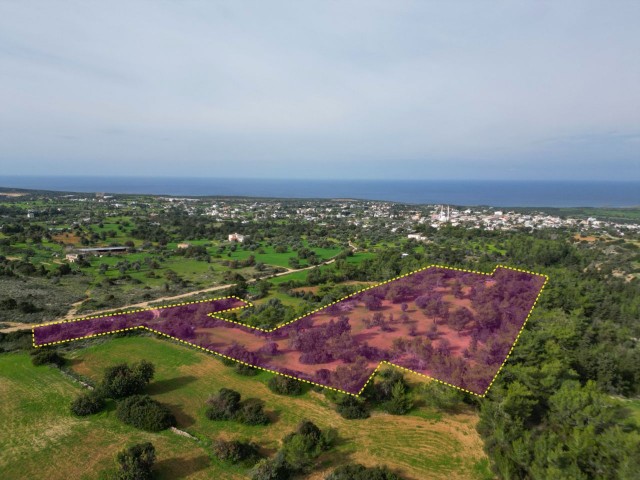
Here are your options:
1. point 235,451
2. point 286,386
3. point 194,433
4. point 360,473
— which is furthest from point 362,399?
point 194,433

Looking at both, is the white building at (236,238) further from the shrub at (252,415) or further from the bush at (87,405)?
the shrub at (252,415)

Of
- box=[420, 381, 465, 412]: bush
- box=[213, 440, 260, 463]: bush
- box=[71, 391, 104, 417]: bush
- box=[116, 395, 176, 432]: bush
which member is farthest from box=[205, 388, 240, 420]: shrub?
box=[420, 381, 465, 412]: bush

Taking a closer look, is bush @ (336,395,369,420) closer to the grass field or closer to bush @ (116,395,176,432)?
the grass field

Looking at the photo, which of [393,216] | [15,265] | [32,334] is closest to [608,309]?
[32,334]

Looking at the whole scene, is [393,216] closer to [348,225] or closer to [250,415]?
[348,225]

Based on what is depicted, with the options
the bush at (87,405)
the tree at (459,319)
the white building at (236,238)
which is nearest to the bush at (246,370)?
the bush at (87,405)
